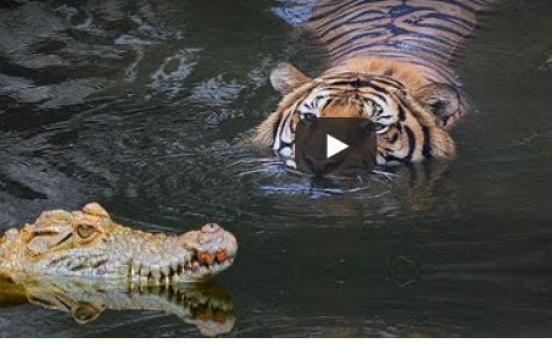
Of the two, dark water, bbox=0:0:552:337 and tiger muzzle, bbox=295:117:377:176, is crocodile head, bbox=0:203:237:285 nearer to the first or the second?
dark water, bbox=0:0:552:337

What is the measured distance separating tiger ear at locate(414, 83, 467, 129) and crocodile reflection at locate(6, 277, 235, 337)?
2260 millimetres

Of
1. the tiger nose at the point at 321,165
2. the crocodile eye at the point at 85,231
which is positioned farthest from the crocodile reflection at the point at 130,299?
the tiger nose at the point at 321,165

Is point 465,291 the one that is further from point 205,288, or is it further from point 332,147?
point 332,147

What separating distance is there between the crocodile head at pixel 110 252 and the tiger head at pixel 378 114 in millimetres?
1558

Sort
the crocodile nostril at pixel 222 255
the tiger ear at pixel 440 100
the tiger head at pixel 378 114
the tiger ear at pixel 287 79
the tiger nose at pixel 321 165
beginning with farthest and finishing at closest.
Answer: the tiger ear at pixel 287 79 < the tiger ear at pixel 440 100 < the tiger head at pixel 378 114 < the tiger nose at pixel 321 165 < the crocodile nostril at pixel 222 255

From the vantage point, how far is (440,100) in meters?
7.56

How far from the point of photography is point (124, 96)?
27.2ft

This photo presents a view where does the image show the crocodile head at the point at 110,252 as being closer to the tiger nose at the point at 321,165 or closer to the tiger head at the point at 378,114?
the tiger nose at the point at 321,165

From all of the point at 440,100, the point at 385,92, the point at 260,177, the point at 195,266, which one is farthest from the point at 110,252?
the point at 440,100

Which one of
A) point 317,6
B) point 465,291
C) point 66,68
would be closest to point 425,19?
point 317,6

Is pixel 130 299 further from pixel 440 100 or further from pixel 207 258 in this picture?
pixel 440 100

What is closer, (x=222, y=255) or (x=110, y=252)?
(x=222, y=255)

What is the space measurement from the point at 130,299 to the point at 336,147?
1.81 meters

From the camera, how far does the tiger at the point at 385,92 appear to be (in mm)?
7391
